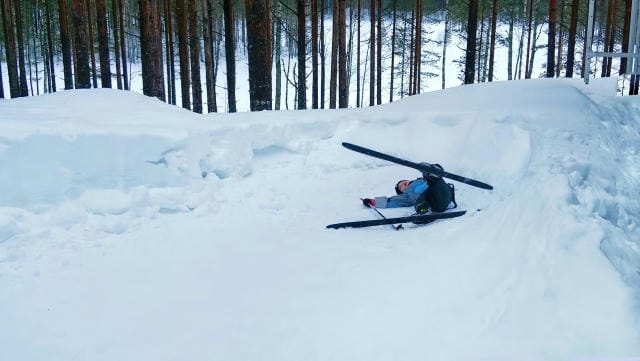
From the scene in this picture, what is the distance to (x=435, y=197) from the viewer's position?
535 cm

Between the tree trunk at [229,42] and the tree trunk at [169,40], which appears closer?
the tree trunk at [229,42]

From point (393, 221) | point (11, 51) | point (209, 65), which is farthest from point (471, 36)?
point (11, 51)

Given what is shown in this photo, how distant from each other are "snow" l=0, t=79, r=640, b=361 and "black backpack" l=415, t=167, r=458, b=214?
0.27 m

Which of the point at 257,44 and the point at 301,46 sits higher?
the point at 301,46

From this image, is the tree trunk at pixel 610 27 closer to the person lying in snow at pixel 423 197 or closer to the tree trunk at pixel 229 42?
the tree trunk at pixel 229 42

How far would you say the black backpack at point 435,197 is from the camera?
17.5 ft

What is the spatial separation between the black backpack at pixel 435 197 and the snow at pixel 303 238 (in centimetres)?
27

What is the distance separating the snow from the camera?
3020 millimetres

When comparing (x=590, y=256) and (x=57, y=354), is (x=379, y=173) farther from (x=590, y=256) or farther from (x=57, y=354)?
(x=57, y=354)

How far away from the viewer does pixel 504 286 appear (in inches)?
137

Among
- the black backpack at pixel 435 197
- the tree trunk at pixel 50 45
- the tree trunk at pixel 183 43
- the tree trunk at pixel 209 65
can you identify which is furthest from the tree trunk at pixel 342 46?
the tree trunk at pixel 50 45

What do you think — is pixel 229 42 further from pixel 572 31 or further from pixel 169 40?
pixel 572 31

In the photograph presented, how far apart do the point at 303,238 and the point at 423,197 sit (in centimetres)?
146

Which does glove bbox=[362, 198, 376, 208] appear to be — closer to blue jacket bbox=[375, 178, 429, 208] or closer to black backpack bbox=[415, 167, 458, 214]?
blue jacket bbox=[375, 178, 429, 208]
